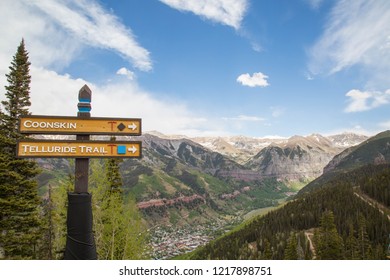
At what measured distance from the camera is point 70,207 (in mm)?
11398

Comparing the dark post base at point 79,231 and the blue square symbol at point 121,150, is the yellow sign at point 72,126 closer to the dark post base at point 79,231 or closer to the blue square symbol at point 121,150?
the blue square symbol at point 121,150

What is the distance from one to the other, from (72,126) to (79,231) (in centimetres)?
406

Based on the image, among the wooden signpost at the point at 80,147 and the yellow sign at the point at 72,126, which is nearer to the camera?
the wooden signpost at the point at 80,147

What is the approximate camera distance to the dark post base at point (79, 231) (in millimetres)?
11219

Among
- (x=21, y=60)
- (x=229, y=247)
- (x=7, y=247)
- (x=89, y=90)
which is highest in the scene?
(x=21, y=60)

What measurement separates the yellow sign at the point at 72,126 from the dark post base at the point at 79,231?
254 centimetres

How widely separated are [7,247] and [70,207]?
1651 centimetres

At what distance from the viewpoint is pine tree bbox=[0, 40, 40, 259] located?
2292 centimetres

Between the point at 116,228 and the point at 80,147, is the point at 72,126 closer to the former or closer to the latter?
the point at 80,147

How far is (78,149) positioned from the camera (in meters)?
11.8

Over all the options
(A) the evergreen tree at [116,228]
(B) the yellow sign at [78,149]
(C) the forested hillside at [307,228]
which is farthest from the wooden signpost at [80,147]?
(C) the forested hillside at [307,228]

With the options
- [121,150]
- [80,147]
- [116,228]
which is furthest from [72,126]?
[116,228]
